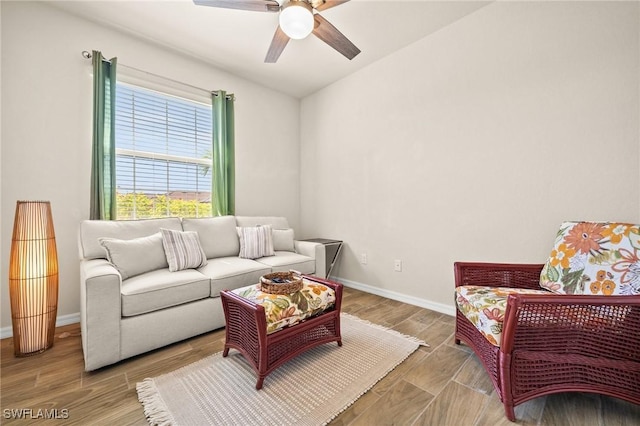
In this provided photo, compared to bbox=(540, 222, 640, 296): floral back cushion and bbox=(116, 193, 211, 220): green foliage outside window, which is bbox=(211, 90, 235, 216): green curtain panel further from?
bbox=(540, 222, 640, 296): floral back cushion

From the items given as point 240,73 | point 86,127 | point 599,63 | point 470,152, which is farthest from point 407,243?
point 86,127

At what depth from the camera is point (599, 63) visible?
1764mm

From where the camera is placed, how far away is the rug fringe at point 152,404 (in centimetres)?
124

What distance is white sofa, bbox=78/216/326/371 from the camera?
1595 mm

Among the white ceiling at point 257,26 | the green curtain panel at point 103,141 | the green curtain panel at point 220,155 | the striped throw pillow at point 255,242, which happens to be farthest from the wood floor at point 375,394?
the white ceiling at point 257,26

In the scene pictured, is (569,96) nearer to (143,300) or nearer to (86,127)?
(143,300)

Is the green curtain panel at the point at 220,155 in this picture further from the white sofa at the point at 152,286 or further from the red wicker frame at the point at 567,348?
the red wicker frame at the point at 567,348

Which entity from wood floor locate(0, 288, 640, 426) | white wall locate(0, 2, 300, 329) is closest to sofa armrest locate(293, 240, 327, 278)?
wood floor locate(0, 288, 640, 426)

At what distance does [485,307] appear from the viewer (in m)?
1.42

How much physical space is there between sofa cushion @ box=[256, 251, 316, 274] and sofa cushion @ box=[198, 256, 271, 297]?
110 millimetres

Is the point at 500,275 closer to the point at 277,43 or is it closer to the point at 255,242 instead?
the point at 255,242

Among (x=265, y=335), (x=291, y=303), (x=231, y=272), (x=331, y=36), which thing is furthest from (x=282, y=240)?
(x=331, y=36)

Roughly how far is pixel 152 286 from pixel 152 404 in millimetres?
736

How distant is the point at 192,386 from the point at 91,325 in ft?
2.33
